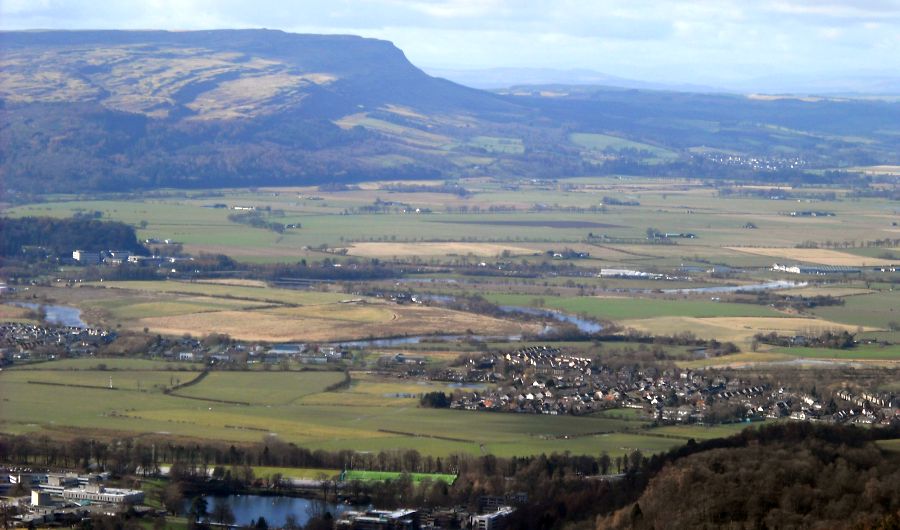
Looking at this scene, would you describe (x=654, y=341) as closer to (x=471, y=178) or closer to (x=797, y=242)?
(x=797, y=242)

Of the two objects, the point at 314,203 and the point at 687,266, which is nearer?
the point at 687,266

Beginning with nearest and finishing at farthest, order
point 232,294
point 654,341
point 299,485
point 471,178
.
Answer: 1. point 299,485
2. point 654,341
3. point 232,294
4. point 471,178

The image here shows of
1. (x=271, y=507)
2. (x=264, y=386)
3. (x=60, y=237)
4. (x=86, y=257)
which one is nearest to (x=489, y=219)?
(x=60, y=237)

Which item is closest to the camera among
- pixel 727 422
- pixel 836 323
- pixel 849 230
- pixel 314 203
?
pixel 727 422

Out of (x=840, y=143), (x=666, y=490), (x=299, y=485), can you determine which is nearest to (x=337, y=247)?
(x=299, y=485)

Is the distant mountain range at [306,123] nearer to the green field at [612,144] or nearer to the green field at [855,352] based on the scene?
the green field at [612,144]

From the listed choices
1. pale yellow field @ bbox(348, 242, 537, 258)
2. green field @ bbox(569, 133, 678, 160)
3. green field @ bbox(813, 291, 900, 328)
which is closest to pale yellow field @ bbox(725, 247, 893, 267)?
pale yellow field @ bbox(348, 242, 537, 258)

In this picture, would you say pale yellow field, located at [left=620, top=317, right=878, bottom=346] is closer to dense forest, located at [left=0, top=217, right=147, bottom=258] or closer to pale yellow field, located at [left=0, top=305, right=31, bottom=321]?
pale yellow field, located at [left=0, top=305, right=31, bottom=321]
